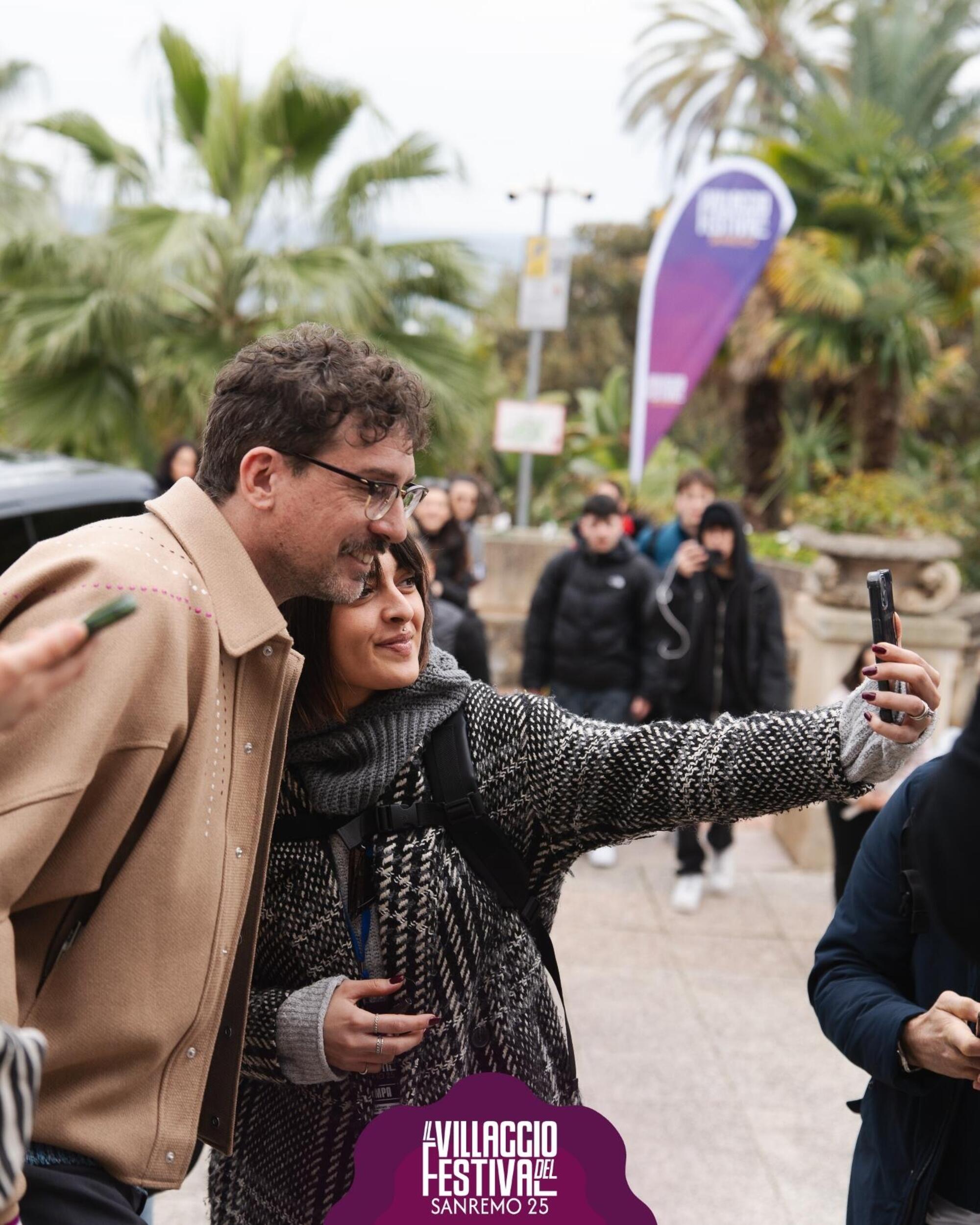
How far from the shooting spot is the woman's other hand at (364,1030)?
1.99 metres

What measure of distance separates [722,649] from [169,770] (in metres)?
5.06

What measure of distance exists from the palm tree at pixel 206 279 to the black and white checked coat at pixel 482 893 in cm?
844

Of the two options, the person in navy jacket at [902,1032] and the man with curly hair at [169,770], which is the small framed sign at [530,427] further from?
the man with curly hair at [169,770]

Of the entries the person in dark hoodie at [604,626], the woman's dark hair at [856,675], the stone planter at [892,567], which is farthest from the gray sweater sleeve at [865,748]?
the stone planter at [892,567]

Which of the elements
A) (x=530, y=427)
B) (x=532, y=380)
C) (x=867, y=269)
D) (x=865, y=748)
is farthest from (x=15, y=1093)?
(x=867, y=269)

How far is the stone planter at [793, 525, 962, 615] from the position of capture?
6.90 m

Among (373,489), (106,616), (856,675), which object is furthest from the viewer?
(856,675)

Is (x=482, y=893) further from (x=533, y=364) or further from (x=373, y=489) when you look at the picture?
(x=533, y=364)

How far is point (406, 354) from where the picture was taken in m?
11.0

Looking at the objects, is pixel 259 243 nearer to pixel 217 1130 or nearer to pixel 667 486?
pixel 667 486

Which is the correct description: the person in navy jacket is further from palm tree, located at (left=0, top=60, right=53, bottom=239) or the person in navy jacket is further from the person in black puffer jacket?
palm tree, located at (left=0, top=60, right=53, bottom=239)

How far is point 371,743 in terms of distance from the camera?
6.78ft

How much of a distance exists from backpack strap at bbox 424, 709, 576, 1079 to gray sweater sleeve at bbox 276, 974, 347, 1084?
0.29 m

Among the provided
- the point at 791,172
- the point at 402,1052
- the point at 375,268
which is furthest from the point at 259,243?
the point at 402,1052
